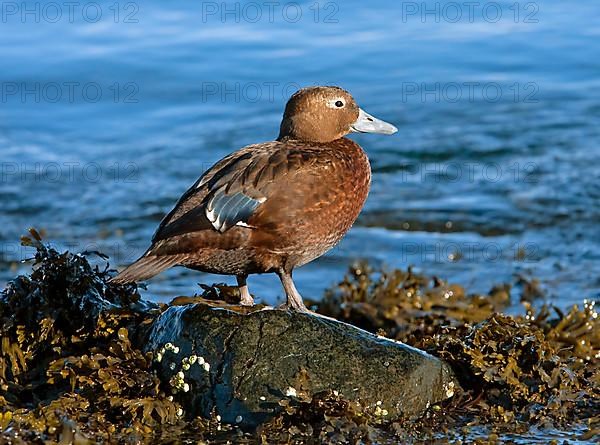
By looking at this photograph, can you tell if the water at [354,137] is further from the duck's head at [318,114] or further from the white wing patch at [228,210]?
the white wing patch at [228,210]

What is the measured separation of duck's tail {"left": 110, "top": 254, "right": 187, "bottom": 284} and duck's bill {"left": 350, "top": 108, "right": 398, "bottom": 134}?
1.30m

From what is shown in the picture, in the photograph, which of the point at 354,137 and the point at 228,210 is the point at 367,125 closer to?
the point at 228,210

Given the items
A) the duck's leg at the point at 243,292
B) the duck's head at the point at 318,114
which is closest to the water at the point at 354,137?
the duck's head at the point at 318,114

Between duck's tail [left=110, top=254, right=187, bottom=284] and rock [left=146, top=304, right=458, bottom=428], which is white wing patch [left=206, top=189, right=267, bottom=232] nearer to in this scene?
duck's tail [left=110, top=254, right=187, bottom=284]

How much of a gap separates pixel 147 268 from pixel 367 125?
4.97 ft

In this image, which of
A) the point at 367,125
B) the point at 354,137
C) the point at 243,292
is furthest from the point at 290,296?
the point at 354,137

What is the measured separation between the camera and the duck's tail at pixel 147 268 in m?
4.87

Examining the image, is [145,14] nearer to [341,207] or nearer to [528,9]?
[528,9]

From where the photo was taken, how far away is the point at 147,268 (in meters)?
4.89

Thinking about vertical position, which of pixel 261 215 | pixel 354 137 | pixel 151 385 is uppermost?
pixel 261 215

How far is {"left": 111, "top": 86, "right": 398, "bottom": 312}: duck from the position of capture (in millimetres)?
4902

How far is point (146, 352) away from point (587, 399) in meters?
1.88

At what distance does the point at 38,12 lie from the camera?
13938 millimetres

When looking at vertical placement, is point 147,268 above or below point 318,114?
below
